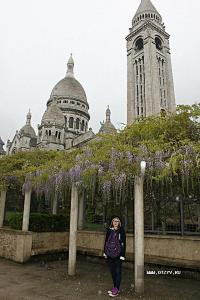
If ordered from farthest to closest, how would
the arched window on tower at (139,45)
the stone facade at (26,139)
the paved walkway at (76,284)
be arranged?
1. the stone facade at (26,139)
2. the arched window on tower at (139,45)
3. the paved walkway at (76,284)

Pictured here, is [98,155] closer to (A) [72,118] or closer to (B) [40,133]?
(B) [40,133]

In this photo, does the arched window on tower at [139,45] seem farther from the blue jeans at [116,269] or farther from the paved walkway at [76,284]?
the blue jeans at [116,269]

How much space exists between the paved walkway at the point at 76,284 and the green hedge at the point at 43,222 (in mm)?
1926

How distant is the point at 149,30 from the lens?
49156 millimetres

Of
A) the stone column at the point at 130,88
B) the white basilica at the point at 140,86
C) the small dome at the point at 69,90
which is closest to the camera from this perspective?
the white basilica at the point at 140,86

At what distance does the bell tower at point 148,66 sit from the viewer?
46812 millimetres

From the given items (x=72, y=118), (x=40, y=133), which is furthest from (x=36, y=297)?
(x=72, y=118)

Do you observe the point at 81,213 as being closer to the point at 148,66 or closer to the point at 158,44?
the point at 148,66

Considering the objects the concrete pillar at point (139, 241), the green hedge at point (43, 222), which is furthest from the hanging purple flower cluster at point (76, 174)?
the green hedge at point (43, 222)

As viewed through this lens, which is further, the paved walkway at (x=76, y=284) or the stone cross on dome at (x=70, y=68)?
the stone cross on dome at (x=70, y=68)

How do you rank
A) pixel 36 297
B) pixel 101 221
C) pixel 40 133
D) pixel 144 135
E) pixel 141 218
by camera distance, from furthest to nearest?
pixel 40 133, pixel 101 221, pixel 144 135, pixel 141 218, pixel 36 297

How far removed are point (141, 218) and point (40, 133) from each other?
49.4 metres

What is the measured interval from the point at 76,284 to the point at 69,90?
63115 millimetres

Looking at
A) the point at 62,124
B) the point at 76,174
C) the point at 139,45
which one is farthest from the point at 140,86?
the point at 76,174
